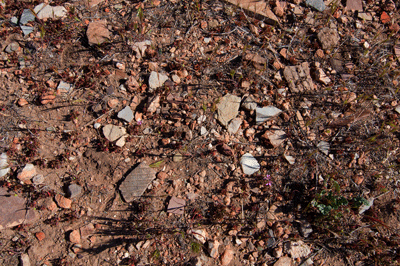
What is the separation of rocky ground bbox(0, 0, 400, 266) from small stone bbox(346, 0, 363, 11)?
22 cm

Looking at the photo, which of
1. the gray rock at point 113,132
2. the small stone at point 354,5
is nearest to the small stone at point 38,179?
the gray rock at point 113,132

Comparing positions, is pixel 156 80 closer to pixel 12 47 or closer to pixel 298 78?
pixel 298 78

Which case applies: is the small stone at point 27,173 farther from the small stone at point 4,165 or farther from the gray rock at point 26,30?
the gray rock at point 26,30

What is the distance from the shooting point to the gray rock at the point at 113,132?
431cm

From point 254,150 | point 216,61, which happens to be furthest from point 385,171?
point 216,61

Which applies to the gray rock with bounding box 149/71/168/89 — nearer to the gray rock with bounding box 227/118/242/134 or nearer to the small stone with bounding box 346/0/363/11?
the gray rock with bounding box 227/118/242/134

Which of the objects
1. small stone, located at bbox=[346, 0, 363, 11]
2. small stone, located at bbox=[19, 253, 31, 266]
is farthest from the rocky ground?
small stone, located at bbox=[346, 0, 363, 11]

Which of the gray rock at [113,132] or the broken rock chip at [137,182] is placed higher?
the gray rock at [113,132]

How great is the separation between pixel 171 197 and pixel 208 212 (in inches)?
25.2

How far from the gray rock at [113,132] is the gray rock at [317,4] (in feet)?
14.7

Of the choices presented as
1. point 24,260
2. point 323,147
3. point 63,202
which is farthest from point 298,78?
point 24,260

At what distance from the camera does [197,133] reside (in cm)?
440

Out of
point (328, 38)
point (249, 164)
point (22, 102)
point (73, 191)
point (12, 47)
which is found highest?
point (328, 38)

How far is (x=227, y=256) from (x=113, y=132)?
8.90ft
